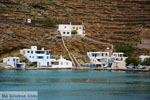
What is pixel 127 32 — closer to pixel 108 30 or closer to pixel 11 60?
pixel 108 30

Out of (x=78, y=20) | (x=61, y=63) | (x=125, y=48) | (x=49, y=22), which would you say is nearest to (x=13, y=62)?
(x=61, y=63)

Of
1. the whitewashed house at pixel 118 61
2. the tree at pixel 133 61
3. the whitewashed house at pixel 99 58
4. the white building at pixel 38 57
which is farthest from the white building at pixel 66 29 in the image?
the tree at pixel 133 61

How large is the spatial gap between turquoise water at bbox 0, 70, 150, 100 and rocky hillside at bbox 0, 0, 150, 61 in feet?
81.5

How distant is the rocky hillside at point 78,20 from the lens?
4626 inches

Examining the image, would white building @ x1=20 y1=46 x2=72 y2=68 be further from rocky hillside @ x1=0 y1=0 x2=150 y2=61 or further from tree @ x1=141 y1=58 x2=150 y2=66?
tree @ x1=141 y1=58 x2=150 y2=66

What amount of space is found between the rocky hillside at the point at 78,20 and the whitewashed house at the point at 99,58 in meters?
1.44

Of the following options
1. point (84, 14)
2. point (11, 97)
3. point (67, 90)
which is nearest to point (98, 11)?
point (84, 14)

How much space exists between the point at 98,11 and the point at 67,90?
65567mm

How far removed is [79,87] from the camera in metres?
75.1

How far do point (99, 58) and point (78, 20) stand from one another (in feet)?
58.7

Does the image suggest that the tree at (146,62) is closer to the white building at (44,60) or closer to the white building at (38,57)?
the white building at (44,60)

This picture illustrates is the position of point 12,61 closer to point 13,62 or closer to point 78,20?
point 13,62

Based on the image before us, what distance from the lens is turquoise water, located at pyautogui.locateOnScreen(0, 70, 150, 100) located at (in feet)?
215

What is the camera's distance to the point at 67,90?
7175 cm
